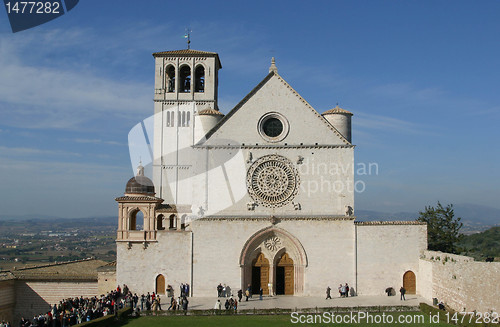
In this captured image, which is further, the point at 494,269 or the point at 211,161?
the point at 211,161

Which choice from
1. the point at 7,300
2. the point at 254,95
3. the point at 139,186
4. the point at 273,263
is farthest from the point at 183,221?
the point at 7,300

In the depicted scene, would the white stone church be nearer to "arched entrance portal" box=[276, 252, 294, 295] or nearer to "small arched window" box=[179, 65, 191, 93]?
"arched entrance portal" box=[276, 252, 294, 295]

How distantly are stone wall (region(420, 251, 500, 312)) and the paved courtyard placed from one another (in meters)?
1.59

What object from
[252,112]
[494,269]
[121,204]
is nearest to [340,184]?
[252,112]

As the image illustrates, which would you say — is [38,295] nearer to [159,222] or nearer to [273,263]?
[159,222]

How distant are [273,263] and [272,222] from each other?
2.52 metres

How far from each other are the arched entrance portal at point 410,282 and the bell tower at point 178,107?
19.4 m

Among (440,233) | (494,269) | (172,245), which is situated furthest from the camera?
(440,233)

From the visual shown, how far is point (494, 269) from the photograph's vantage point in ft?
75.4

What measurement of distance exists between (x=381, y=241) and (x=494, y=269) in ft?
28.3

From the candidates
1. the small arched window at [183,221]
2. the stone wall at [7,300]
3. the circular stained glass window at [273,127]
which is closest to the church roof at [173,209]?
the small arched window at [183,221]

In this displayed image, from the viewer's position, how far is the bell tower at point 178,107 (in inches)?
1730

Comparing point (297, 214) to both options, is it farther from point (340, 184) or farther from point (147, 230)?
point (147, 230)

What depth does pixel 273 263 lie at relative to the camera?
103 ft
